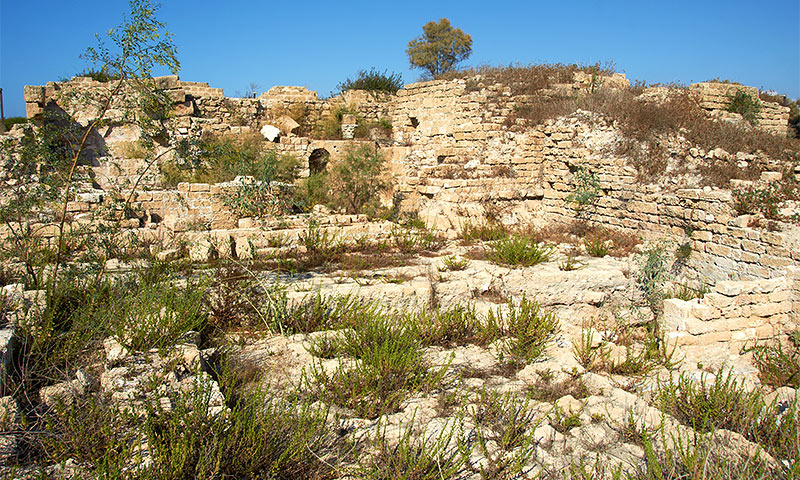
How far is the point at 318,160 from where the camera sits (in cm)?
1510

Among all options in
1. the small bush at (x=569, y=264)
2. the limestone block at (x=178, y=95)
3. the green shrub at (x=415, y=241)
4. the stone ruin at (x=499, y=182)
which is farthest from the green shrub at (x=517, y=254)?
the limestone block at (x=178, y=95)

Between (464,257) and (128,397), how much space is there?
475cm

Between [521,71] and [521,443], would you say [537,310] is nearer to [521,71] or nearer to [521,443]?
[521,443]

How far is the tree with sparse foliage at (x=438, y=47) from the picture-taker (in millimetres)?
30641

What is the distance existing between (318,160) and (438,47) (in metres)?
19.3

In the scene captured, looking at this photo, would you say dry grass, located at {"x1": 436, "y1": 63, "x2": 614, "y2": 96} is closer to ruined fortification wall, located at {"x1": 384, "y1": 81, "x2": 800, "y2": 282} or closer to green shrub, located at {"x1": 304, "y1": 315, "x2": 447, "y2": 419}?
ruined fortification wall, located at {"x1": 384, "y1": 81, "x2": 800, "y2": 282}

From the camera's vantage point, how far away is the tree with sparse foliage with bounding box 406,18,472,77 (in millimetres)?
30641

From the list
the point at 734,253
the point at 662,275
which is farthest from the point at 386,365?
the point at 734,253

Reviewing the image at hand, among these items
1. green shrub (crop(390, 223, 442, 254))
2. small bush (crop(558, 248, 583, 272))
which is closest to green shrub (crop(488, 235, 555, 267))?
small bush (crop(558, 248, 583, 272))

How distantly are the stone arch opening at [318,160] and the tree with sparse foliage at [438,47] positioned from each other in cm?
1807

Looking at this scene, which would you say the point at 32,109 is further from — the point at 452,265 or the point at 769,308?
the point at 769,308

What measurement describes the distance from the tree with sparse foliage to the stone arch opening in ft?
59.3

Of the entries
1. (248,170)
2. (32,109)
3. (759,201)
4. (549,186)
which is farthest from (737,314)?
(32,109)

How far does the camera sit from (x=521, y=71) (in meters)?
11.4
